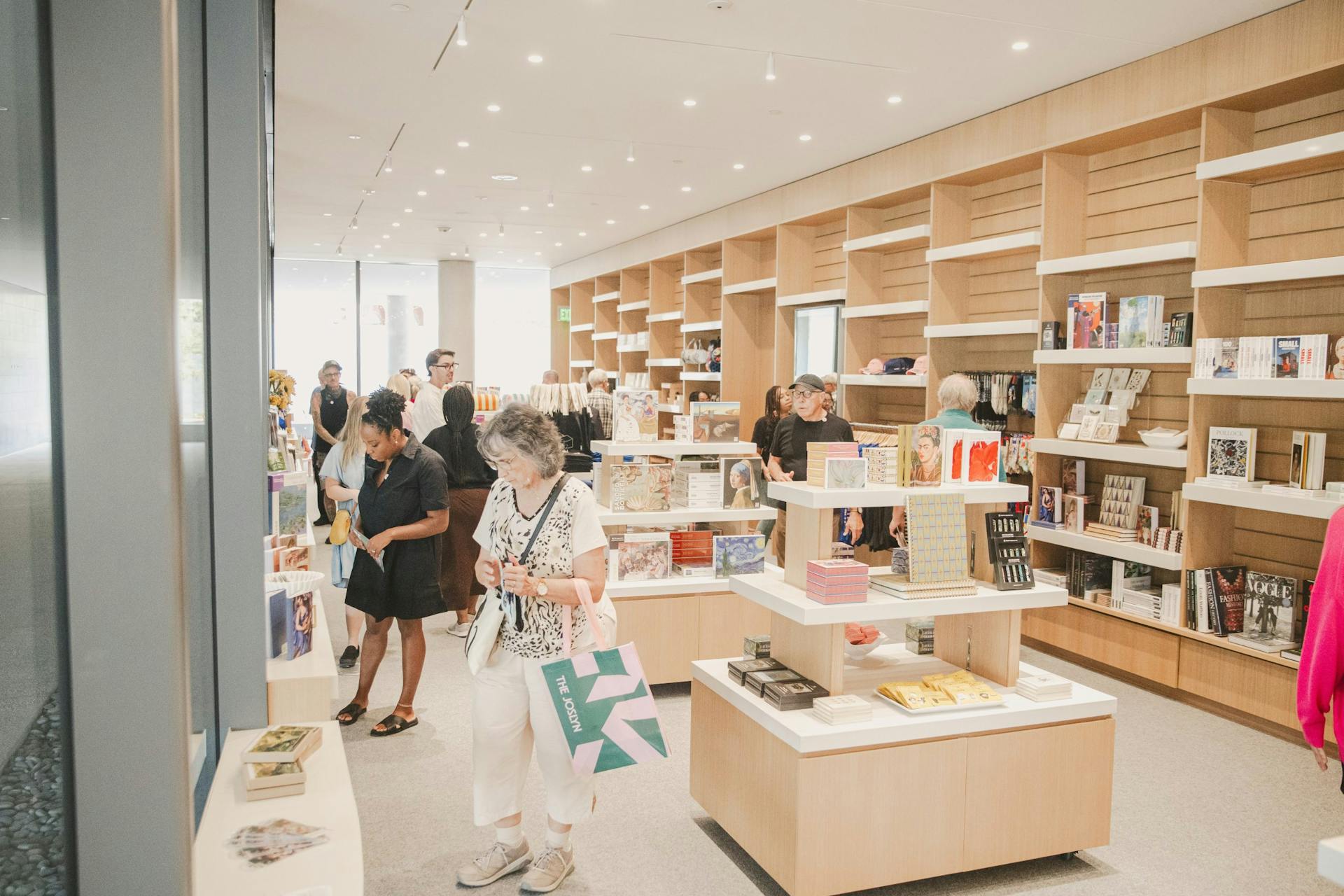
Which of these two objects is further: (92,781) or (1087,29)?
(1087,29)

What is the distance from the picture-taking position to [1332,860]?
4.66ft

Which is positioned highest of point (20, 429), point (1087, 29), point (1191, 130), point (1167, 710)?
point (1087, 29)

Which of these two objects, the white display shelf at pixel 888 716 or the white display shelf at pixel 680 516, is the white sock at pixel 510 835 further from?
the white display shelf at pixel 680 516

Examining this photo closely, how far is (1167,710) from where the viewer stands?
4895 mm

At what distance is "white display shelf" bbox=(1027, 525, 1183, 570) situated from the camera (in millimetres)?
5062

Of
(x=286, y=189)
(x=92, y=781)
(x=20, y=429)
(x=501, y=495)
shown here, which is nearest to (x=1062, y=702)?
(x=501, y=495)

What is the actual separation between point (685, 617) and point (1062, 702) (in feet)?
7.18

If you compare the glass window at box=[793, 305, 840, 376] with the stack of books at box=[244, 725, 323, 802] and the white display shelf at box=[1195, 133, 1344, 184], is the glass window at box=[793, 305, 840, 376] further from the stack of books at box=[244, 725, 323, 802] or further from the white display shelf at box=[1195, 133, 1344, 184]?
the stack of books at box=[244, 725, 323, 802]

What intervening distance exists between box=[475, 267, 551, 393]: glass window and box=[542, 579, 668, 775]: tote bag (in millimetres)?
15534

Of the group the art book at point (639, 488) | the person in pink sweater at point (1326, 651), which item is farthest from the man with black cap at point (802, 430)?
the person in pink sweater at point (1326, 651)

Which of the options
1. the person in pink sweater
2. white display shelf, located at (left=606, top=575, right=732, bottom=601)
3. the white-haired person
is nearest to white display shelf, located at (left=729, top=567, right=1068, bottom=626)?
the person in pink sweater

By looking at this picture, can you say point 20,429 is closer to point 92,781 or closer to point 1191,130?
point 92,781

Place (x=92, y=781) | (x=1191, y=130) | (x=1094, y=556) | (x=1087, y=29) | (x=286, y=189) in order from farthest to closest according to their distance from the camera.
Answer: (x=286, y=189) < (x=1094, y=556) < (x=1191, y=130) < (x=1087, y=29) < (x=92, y=781)

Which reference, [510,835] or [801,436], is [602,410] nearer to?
Result: [801,436]
